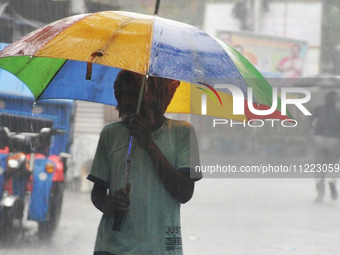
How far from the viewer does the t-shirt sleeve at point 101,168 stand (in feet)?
7.34

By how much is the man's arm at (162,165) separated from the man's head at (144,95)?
3.1 inches

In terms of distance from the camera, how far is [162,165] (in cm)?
213

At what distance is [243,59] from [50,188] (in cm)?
308

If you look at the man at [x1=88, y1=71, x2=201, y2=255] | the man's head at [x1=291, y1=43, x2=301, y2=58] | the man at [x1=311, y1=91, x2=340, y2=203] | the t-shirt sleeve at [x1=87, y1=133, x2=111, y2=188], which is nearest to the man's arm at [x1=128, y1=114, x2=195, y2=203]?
the man at [x1=88, y1=71, x2=201, y2=255]

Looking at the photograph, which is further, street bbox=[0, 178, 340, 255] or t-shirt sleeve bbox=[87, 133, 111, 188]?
street bbox=[0, 178, 340, 255]

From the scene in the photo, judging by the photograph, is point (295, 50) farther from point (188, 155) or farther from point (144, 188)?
point (144, 188)

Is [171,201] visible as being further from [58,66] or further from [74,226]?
[74,226]

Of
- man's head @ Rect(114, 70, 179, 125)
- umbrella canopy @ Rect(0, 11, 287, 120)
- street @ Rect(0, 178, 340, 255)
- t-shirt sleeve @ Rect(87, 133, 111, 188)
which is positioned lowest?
street @ Rect(0, 178, 340, 255)

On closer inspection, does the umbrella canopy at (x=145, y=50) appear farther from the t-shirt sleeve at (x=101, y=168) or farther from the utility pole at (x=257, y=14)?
the utility pole at (x=257, y=14)

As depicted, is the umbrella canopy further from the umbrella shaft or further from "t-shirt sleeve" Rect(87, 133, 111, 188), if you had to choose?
"t-shirt sleeve" Rect(87, 133, 111, 188)

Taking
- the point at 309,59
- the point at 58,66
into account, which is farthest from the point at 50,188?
the point at 309,59

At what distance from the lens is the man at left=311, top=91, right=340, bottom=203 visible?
813cm

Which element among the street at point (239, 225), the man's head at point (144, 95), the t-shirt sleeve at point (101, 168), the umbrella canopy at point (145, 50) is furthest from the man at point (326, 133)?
the t-shirt sleeve at point (101, 168)

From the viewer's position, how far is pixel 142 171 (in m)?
2.17
